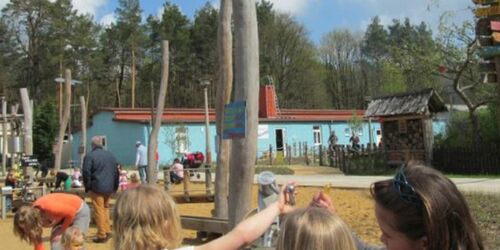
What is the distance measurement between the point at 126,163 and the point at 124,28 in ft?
72.5

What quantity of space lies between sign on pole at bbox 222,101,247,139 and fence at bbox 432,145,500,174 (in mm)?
17479

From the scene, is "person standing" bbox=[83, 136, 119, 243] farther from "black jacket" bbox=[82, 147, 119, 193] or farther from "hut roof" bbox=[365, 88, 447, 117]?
"hut roof" bbox=[365, 88, 447, 117]

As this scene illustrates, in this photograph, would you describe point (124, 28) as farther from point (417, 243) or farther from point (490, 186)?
point (417, 243)

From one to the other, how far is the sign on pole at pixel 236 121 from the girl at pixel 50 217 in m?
1.98

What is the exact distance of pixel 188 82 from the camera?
222 ft

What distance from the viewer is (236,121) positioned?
7.20 m

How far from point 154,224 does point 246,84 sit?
444 cm

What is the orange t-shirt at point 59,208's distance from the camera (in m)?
5.54

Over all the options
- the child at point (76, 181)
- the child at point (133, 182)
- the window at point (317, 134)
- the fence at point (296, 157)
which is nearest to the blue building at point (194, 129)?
the window at point (317, 134)

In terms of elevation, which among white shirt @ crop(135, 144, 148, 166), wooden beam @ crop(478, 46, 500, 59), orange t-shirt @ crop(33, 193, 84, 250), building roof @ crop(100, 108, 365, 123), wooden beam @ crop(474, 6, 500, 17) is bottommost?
orange t-shirt @ crop(33, 193, 84, 250)

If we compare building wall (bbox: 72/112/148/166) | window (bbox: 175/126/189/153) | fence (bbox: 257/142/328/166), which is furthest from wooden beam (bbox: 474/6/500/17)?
building wall (bbox: 72/112/148/166)

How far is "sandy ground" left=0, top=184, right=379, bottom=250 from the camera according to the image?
10.5m

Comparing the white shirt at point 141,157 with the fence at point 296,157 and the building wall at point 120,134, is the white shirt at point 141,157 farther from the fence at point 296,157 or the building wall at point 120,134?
the building wall at point 120,134

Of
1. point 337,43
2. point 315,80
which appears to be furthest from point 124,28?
point 337,43
